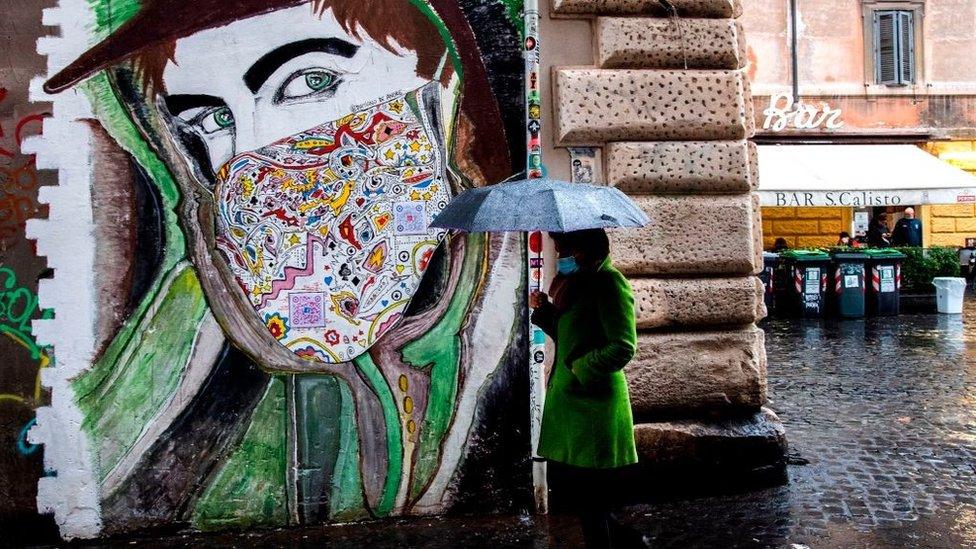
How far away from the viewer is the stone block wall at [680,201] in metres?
4.87

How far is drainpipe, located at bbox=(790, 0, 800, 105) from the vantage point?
20.5 m

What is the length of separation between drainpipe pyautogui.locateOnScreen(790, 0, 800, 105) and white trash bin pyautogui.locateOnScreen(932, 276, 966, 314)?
729 centimetres

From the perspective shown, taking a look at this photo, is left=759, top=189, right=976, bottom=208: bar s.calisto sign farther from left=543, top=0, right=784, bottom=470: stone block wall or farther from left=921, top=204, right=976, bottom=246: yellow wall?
left=543, top=0, right=784, bottom=470: stone block wall

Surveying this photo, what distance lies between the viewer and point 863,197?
16.2 meters

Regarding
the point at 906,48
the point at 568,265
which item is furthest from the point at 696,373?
the point at 906,48

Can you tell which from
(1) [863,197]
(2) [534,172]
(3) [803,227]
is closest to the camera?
(2) [534,172]

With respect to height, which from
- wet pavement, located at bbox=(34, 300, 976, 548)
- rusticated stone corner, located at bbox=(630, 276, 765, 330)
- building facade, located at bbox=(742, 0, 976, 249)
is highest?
building facade, located at bbox=(742, 0, 976, 249)

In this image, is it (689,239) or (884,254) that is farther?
(884,254)

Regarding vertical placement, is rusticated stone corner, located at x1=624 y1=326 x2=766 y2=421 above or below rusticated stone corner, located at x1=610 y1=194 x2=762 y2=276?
below

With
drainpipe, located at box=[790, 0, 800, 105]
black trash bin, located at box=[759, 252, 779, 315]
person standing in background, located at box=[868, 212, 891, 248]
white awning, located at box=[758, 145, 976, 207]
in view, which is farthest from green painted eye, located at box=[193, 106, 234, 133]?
drainpipe, located at box=[790, 0, 800, 105]

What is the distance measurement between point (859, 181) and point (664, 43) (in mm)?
13037

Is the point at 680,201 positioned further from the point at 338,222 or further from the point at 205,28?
the point at 205,28

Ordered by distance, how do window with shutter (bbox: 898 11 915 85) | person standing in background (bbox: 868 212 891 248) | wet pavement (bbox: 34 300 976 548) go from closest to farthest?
wet pavement (bbox: 34 300 976 548), person standing in background (bbox: 868 212 891 248), window with shutter (bbox: 898 11 915 85)

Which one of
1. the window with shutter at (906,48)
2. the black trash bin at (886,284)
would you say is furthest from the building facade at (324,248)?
the window with shutter at (906,48)
